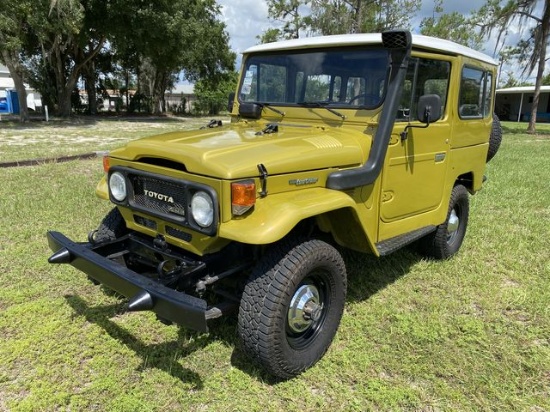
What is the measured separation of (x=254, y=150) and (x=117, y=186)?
106 cm

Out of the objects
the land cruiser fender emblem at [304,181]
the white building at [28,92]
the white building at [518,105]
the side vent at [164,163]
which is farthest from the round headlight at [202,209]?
the white building at [518,105]

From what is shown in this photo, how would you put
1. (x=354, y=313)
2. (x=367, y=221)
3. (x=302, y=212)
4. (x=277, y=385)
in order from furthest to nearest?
(x=354, y=313), (x=367, y=221), (x=277, y=385), (x=302, y=212)

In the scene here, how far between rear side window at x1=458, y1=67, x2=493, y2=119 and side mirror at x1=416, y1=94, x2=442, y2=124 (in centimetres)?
90

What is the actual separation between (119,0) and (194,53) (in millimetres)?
8360

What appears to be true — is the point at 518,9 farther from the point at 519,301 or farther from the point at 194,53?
the point at 519,301

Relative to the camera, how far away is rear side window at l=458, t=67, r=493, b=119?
3.97 metres

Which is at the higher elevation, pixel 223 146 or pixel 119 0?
pixel 119 0

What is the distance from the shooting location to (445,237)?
14.4 feet

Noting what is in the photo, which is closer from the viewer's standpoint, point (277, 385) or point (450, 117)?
point (277, 385)

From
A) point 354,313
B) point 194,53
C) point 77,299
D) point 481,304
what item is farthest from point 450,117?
point 194,53

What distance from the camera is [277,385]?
2.70m

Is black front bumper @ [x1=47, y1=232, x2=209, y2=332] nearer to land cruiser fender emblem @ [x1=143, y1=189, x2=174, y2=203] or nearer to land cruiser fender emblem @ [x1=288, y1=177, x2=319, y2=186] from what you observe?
land cruiser fender emblem @ [x1=143, y1=189, x2=174, y2=203]

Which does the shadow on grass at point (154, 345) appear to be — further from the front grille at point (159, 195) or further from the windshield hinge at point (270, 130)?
the windshield hinge at point (270, 130)

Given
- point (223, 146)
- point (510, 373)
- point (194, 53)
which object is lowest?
point (510, 373)
